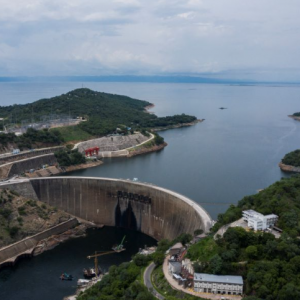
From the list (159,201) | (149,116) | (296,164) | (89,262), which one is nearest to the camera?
(89,262)

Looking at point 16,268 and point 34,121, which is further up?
point 34,121

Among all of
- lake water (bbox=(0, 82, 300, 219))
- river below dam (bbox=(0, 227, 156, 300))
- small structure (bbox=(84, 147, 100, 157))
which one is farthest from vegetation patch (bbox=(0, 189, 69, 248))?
small structure (bbox=(84, 147, 100, 157))

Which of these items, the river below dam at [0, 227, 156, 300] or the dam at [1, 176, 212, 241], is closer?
the river below dam at [0, 227, 156, 300]

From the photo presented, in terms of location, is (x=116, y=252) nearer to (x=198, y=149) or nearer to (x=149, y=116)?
(x=198, y=149)

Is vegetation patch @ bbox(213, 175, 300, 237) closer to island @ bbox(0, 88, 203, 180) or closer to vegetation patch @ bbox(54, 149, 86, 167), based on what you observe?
island @ bbox(0, 88, 203, 180)

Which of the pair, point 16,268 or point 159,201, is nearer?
point 16,268

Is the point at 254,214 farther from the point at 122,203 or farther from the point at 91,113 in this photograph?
the point at 91,113

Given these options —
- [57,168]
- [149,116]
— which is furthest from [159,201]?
[149,116]

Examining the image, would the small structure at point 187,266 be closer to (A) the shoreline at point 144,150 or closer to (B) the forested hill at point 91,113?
(A) the shoreline at point 144,150

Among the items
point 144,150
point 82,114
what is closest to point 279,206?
point 144,150
